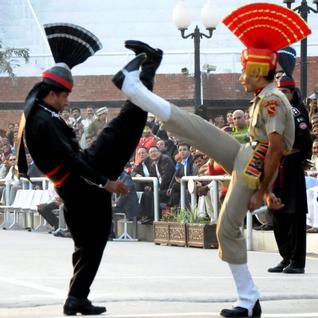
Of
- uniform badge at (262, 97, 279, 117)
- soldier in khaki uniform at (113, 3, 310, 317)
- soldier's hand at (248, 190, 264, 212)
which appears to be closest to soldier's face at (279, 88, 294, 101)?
soldier in khaki uniform at (113, 3, 310, 317)

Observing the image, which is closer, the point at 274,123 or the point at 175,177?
the point at 274,123

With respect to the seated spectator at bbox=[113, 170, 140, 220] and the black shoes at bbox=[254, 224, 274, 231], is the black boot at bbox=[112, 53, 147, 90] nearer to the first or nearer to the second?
the black shoes at bbox=[254, 224, 274, 231]

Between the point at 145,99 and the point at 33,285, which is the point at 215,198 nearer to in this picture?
the point at 33,285

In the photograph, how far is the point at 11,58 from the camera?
40.7 meters

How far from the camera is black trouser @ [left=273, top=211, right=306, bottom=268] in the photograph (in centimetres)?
1348

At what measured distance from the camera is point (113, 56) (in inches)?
1567

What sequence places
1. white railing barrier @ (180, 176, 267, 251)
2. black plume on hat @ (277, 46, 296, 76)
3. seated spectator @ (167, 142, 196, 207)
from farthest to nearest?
seated spectator @ (167, 142, 196, 207), white railing barrier @ (180, 176, 267, 251), black plume on hat @ (277, 46, 296, 76)

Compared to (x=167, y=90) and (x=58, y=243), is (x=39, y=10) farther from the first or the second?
(x=58, y=243)

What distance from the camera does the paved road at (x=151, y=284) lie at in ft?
32.8

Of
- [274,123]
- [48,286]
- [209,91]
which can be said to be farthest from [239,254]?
[209,91]

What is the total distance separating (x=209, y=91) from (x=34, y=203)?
41.4 feet

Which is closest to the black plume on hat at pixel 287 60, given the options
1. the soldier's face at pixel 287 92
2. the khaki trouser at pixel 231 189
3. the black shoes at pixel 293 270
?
the soldier's face at pixel 287 92

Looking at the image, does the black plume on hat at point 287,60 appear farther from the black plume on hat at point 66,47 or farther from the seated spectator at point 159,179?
the seated spectator at point 159,179

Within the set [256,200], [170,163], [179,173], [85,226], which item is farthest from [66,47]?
[170,163]
